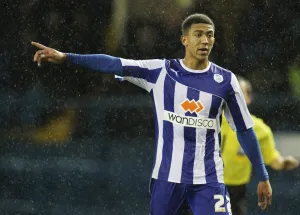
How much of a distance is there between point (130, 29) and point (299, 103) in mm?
1841

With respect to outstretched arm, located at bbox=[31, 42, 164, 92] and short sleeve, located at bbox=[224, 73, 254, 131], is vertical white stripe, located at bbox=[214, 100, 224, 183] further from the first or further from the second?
outstretched arm, located at bbox=[31, 42, 164, 92]

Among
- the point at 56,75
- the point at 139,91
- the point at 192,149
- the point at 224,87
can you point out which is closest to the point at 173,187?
the point at 192,149

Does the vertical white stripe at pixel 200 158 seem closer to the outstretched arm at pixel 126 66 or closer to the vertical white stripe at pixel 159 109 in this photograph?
the vertical white stripe at pixel 159 109

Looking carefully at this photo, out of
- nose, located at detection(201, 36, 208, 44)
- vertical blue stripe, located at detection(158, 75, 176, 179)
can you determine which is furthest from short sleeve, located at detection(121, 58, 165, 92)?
nose, located at detection(201, 36, 208, 44)

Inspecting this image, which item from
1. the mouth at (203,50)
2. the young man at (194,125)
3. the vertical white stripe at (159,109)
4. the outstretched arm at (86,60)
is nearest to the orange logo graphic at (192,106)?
the young man at (194,125)

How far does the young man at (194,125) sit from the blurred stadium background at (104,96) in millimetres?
3788

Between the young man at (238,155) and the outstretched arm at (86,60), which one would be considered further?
the young man at (238,155)

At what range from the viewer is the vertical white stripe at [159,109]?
15.2ft

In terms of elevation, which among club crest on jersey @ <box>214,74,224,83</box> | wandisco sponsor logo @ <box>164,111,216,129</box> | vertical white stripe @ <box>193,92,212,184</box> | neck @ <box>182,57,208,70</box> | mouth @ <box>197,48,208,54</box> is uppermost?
mouth @ <box>197,48,208,54</box>

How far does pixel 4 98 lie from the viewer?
9914mm

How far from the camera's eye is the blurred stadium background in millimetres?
8867

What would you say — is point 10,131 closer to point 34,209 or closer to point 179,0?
point 34,209

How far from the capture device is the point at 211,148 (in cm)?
459

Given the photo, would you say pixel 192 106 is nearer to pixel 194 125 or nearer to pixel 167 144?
pixel 194 125
